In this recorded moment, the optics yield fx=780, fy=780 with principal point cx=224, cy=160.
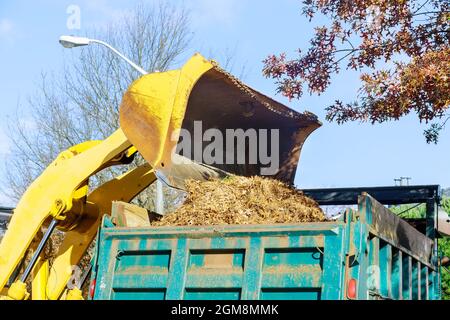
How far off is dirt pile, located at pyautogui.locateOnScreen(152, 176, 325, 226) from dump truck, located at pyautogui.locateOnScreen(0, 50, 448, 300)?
0.95ft

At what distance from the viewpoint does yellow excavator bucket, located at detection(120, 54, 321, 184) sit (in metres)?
6.35

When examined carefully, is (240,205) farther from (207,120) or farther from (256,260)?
(207,120)

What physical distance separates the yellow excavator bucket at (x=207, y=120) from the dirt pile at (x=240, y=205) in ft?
1.18

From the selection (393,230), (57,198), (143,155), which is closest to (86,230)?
(57,198)

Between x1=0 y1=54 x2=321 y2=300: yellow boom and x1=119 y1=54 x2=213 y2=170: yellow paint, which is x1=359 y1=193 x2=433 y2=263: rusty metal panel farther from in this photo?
x1=119 y1=54 x2=213 y2=170: yellow paint

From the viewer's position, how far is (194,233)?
5.52m

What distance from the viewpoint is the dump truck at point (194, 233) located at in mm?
5188

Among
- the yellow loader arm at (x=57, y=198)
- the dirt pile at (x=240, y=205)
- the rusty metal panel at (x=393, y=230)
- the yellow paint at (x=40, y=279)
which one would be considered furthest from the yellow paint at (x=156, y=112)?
the rusty metal panel at (x=393, y=230)

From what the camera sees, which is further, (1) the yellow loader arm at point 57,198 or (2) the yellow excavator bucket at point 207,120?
(1) the yellow loader arm at point 57,198

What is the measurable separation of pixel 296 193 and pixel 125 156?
1.59 meters

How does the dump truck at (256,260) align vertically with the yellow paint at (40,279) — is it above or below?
below

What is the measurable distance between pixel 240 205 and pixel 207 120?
180 centimetres

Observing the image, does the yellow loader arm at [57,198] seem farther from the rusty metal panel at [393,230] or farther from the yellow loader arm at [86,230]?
the rusty metal panel at [393,230]
